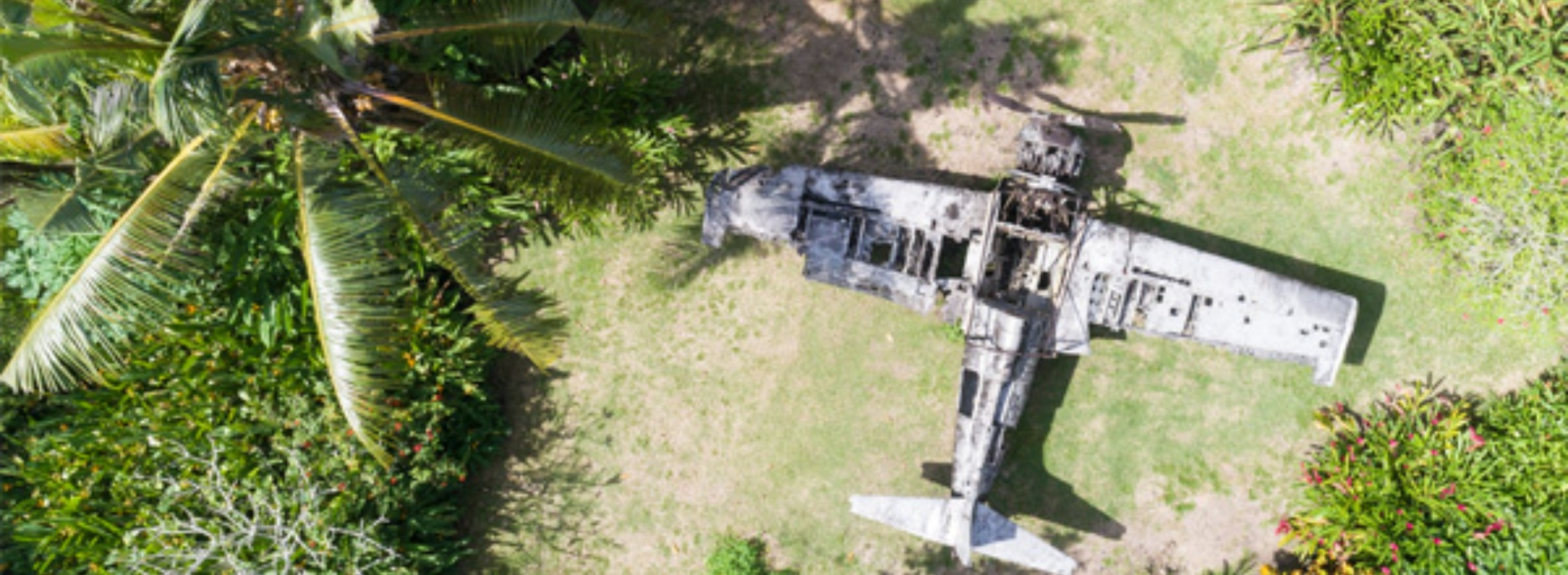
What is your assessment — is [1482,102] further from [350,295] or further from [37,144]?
[37,144]

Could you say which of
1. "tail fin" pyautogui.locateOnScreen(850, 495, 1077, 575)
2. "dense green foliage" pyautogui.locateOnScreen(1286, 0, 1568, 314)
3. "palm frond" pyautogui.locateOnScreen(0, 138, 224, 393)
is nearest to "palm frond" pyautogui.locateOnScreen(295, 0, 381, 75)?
"palm frond" pyautogui.locateOnScreen(0, 138, 224, 393)

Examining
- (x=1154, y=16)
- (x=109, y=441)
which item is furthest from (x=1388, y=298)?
(x=109, y=441)

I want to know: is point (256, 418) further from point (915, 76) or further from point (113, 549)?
point (915, 76)

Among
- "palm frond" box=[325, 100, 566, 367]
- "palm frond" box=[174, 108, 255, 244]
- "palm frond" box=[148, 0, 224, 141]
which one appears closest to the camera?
"palm frond" box=[148, 0, 224, 141]

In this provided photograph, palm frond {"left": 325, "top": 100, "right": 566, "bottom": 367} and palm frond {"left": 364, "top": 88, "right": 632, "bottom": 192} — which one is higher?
palm frond {"left": 364, "top": 88, "right": 632, "bottom": 192}

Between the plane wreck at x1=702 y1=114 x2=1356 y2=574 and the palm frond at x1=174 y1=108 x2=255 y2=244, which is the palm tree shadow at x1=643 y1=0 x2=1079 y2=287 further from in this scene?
the palm frond at x1=174 y1=108 x2=255 y2=244

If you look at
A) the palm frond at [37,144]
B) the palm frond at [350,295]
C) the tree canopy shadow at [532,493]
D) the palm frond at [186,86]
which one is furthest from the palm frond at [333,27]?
the tree canopy shadow at [532,493]

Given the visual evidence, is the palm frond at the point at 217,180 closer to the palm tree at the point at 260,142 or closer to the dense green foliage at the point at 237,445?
the palm tree at the point at 260,142
